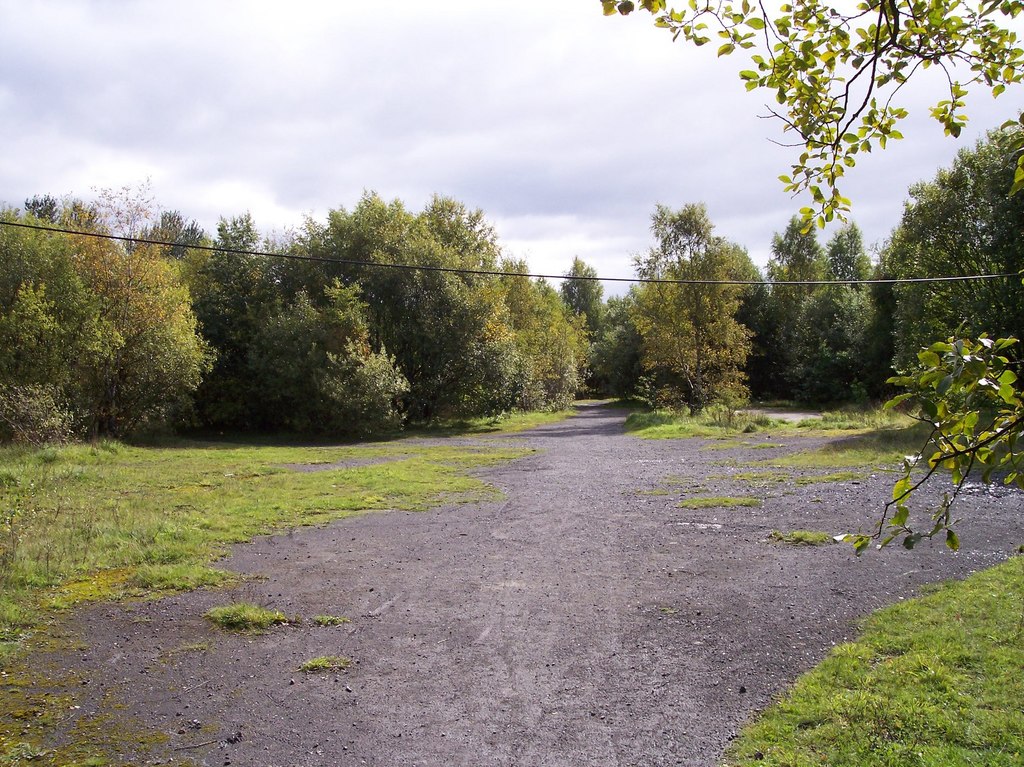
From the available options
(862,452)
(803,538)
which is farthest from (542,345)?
(803,538)

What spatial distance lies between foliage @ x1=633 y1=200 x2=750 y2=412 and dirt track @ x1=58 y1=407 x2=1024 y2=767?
20734 millimetres

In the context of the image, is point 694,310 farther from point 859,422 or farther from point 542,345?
point 542,345

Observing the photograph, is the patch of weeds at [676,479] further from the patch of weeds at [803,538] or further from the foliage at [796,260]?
the foliage at [796,260]

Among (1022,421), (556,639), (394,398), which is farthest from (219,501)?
(394,398)

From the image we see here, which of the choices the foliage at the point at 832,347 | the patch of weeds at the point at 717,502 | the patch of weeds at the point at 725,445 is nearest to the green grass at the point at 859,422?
the patch of weeds at the point at 725,445

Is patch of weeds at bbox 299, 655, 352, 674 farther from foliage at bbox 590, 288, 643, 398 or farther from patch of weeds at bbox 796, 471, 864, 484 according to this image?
foliage at bbox 590, 288, 643, 398

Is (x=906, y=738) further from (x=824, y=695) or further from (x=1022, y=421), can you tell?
(x=1022, y=421)

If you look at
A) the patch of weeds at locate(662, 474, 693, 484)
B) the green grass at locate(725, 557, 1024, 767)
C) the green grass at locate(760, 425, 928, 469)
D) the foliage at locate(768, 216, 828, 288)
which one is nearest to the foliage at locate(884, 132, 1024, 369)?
the green grass at locate(760, 425, 928, 469)

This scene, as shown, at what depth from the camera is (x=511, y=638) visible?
5238 mm

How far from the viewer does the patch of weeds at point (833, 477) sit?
11969mm

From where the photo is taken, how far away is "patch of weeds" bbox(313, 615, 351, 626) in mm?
5609

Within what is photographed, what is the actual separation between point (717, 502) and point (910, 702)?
673 centimetres

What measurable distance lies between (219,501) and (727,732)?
30.6 ft

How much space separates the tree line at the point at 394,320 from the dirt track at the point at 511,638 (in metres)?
6.01
